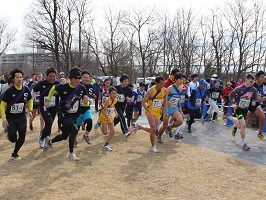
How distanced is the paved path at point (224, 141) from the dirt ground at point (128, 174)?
1.62 feet

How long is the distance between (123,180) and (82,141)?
11.2 feet

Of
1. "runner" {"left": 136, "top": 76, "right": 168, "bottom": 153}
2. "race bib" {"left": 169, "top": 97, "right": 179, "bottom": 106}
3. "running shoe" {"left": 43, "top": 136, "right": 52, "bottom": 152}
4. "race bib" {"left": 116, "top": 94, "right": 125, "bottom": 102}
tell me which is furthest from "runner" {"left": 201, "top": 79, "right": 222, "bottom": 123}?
"running shoe" {"left": 43, "top": 136, "right": 52, "bottom": 152}

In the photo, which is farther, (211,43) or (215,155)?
(211,43)

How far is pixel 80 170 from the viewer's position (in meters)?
5.35

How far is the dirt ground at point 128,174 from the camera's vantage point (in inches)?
168

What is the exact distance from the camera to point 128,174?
5.17m

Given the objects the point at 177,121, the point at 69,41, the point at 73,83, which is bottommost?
the point at 177,121

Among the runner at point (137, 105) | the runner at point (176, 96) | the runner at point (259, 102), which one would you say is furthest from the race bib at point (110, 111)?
the runner at point (259, 102)

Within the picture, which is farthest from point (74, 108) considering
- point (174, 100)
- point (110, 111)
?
point (174, 100)

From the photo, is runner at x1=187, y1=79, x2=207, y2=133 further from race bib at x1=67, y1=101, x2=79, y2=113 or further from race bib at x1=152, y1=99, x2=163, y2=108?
race bib at x1=67, y1=101, x2=79, y2=113

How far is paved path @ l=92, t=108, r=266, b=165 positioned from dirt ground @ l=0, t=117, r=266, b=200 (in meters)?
0.49

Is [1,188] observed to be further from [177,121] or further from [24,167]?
[177,121]

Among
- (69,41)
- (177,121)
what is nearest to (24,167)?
(177,121)

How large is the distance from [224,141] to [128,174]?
13.5 feet
